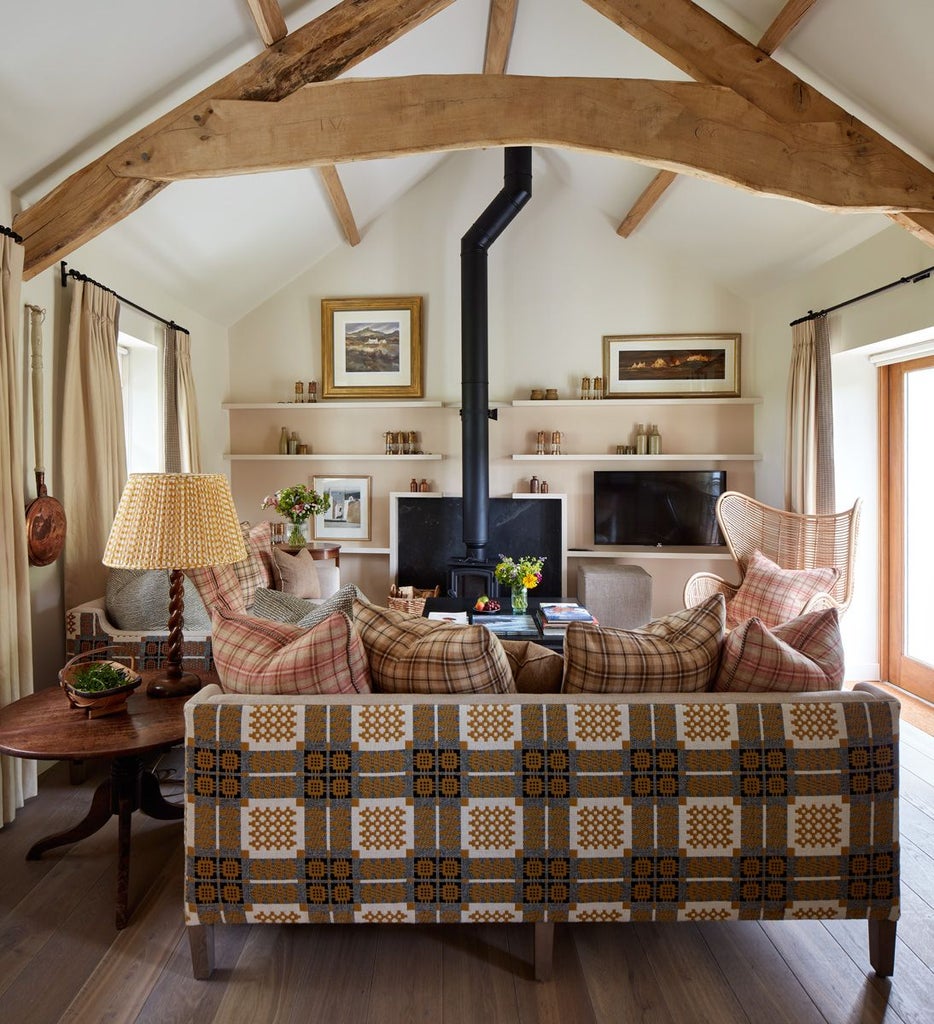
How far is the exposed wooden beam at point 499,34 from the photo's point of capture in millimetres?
3820

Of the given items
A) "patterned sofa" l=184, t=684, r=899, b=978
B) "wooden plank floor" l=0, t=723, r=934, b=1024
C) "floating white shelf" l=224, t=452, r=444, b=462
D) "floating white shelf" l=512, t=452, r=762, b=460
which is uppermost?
"floating white shelf" l=224, t=452, r=444, b=462

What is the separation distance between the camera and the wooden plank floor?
5.57 feet

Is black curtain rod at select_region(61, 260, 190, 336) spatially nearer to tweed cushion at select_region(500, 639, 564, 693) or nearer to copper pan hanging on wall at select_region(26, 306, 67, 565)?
copper pan hanging on wall at select_region(26, 306, 67, 565)

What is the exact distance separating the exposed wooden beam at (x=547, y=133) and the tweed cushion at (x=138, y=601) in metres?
1.73

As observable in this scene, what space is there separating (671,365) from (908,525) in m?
2.13

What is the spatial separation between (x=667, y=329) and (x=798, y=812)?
4587mm

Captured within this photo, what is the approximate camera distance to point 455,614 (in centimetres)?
414

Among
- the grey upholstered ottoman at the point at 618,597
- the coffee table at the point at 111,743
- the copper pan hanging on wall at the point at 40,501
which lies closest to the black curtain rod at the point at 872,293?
the grey upholstered ottoman at the point at 618,597

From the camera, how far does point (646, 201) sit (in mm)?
4910

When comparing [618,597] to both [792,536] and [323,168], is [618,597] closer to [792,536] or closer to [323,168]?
[792,536]

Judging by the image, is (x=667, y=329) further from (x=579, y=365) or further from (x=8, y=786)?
(x=8, y=786)

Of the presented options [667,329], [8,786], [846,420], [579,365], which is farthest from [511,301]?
[8,786]

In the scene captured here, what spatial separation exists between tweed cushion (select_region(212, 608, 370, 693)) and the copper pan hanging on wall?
1.62 m

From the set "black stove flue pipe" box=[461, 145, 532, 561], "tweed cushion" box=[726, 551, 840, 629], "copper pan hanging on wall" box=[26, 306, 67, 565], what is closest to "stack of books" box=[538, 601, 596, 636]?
"tweed cushion" box=[726, 551, 840, 629]
